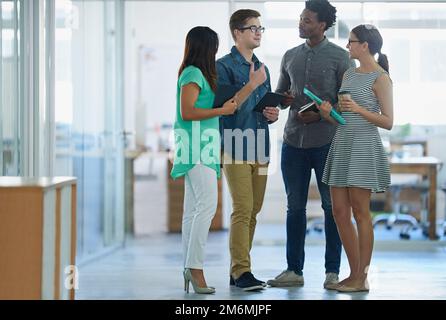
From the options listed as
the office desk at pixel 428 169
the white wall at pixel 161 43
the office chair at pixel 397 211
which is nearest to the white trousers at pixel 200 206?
the office desk at pixel 428 169

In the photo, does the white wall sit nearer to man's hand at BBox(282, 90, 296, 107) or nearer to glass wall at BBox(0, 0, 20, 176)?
glass wall at BBox(0, 0, 20, 176)

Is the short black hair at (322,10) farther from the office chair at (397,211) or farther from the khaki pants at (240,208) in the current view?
the office chair at (397,211)

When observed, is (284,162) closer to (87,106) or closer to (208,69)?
(208,69)

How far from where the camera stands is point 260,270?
20.7ft

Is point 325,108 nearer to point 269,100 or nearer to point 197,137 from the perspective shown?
point 269,100

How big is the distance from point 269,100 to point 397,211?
13.1 ft

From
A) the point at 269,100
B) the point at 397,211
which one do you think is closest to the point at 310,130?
the point at 269,100

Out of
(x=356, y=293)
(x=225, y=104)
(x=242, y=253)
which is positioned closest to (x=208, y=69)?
(x=225, y=104)

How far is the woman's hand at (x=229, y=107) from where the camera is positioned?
4.89 m

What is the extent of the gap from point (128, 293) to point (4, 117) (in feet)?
3.87

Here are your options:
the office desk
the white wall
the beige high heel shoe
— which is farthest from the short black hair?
the white wall

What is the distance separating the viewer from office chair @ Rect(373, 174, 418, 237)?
8.71 metres

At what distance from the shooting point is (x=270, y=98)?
5117mm

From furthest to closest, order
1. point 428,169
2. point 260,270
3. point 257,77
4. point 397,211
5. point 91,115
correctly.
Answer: point 397,211, point 428,169, point 91,115, point 260,270, point 257,77
